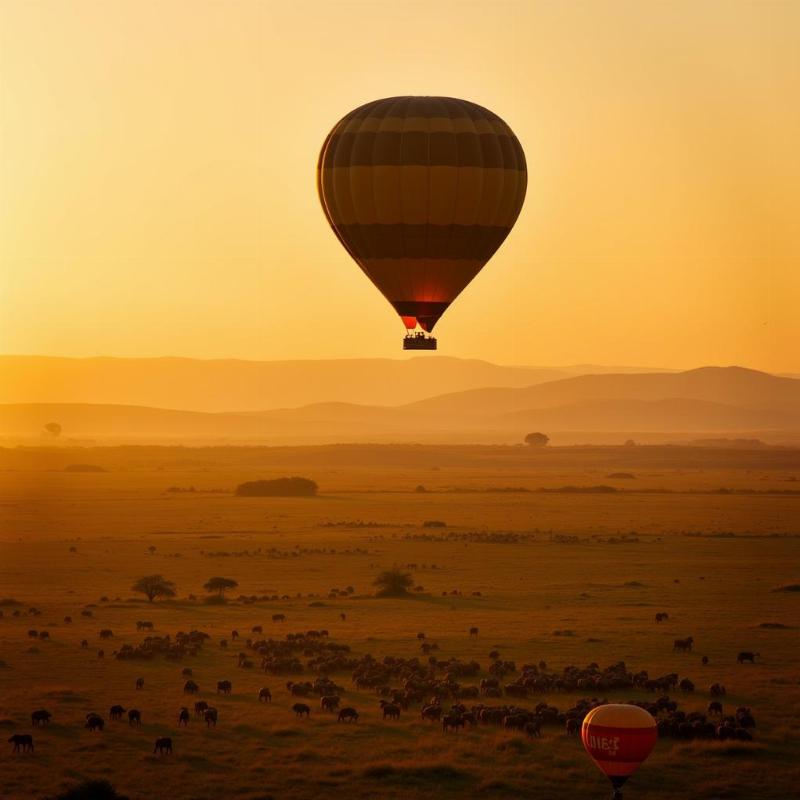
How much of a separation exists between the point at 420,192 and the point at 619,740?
22.2m

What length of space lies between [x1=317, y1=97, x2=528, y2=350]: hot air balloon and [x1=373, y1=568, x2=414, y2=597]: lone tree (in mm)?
11344

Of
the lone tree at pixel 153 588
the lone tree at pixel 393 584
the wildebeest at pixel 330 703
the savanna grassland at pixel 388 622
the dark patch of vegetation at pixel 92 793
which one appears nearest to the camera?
the dark patch of vegetation at pixel 92 793

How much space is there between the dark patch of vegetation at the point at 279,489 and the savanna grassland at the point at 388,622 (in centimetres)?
544

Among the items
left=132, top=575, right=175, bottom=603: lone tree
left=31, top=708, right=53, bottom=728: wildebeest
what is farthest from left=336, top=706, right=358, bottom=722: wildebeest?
left=132, top=575, right=175, bottom=603: lone tree

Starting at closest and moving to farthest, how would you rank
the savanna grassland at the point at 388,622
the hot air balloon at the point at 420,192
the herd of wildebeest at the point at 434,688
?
the savanna grassland at the point at 388,622, the herd of wildebeest at the point at 434,688, the hot air balloon at the point at 420,192

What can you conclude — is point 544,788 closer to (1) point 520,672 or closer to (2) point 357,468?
(1) point 520,672

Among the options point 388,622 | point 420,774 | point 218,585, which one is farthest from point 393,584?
point 420,774

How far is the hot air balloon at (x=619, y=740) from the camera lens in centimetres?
2922

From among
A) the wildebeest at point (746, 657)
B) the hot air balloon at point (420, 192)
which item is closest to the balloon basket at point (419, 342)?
the hot air balloon at point (420, 192)

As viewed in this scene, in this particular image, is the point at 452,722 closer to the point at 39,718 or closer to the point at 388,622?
the point at 39,718

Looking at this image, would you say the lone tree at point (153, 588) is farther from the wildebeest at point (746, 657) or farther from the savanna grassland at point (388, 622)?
the wildebeest at point (746, 657)

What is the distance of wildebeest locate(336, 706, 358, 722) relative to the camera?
35312 millimetres

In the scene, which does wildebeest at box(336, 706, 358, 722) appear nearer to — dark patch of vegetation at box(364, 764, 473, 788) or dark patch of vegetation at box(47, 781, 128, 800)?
dark patch of vegetation at box(364, 764, 473, 788)

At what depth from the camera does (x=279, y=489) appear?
407 ft
